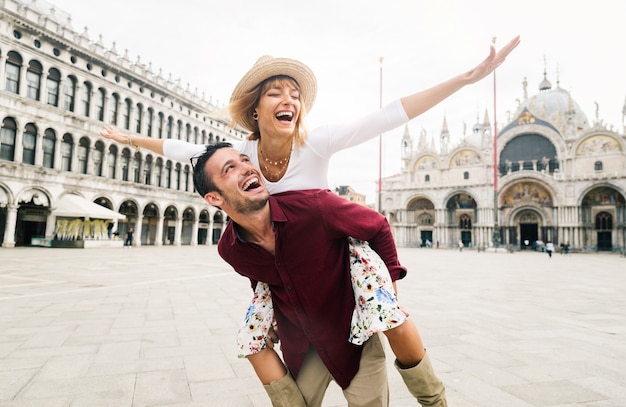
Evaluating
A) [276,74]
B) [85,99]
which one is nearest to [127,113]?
[85,99]

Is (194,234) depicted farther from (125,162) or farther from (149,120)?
(149,120)

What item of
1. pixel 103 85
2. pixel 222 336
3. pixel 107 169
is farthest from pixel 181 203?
pixel 222 336

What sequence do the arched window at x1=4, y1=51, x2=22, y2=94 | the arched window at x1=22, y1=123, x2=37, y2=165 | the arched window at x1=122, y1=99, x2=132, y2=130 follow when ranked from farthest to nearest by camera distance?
1. the arched window at x1=122, y1=99, x2=132, y2=130
2. the arched window at x1=22, y1=123, x2=37, y2=165
3. the arched window at x1=4, y1=51, x2=22, y2=94

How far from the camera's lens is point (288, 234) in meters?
1.71

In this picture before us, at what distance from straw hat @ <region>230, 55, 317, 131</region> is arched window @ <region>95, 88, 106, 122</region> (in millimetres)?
30185

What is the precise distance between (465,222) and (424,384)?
157 ft

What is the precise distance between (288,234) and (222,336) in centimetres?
330

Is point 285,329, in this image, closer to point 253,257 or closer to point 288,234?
point 253,257

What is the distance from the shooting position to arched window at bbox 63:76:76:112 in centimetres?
2517

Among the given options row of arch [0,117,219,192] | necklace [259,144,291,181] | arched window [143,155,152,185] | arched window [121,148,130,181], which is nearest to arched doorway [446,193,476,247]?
row of arch [0,117,219,192]

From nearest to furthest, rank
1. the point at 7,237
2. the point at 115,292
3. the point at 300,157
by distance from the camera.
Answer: the point at 300,157, the point at 115,292, the point at 7,237

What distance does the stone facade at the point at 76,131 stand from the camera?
21.9 metres

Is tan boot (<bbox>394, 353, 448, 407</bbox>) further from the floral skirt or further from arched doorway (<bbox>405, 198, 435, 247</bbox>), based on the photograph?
arched doorway (<bbox>405, 198, 435, 247</bbox>)

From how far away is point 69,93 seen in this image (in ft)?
83.5
